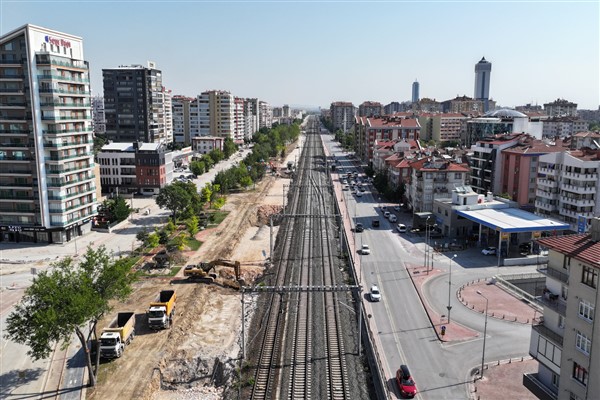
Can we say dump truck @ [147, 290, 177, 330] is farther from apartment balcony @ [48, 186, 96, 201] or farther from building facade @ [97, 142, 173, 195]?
building facade @ [97, 142, 173, 195]

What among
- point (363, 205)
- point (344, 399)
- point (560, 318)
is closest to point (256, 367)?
point (344, 399)

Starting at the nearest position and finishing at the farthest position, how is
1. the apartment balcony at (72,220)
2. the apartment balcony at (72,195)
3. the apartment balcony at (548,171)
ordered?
the apartment balcony at (72,195)
the apartment balcony at (72,220)
the apartment balcony at (548,171)

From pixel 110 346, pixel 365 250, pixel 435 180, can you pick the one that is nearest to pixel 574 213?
pixel 435 180

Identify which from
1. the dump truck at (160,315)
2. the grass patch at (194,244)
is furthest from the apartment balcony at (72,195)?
the dump truck at (160,315)

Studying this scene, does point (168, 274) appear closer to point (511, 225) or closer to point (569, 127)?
point (511, 225)

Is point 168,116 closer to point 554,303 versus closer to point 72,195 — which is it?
point 72,195

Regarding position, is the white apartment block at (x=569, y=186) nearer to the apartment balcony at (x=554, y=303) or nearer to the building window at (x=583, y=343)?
the apartment balcony at (x=554, y=303)

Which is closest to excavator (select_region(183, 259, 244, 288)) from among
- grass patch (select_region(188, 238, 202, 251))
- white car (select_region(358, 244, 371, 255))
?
grass patch (select_region(188, 238, 202, 251))
